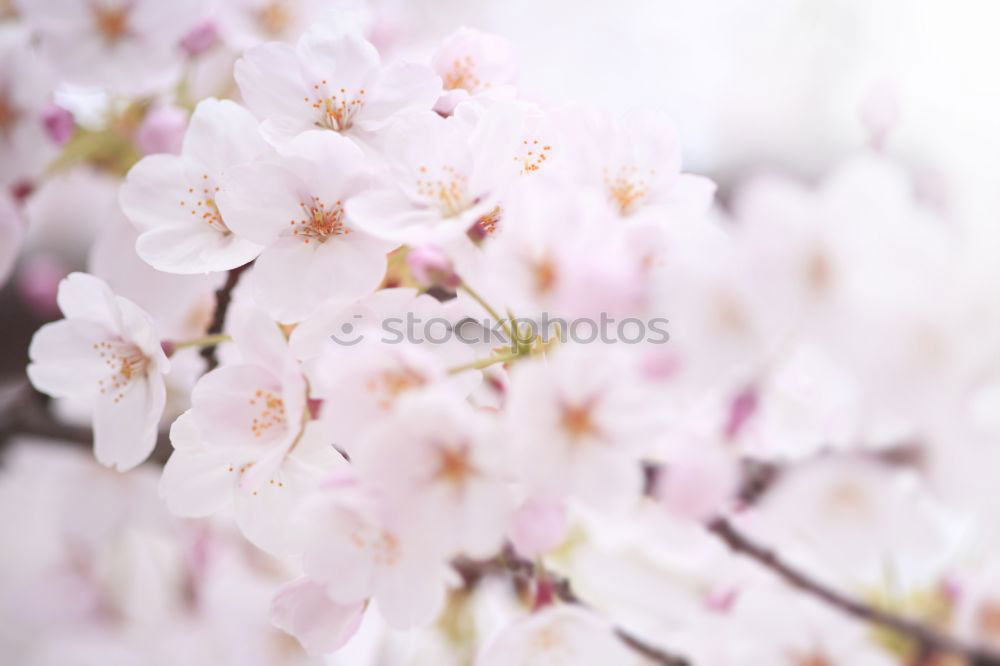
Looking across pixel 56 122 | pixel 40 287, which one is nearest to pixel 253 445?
pixel 56 122

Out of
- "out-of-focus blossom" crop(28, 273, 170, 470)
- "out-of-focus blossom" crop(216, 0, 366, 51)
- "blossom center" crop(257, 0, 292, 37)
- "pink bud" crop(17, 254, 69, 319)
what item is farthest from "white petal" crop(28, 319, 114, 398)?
"pink bud" crop(17, 254, 69, 319)

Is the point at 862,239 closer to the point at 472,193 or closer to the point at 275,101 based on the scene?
the point at 472,193

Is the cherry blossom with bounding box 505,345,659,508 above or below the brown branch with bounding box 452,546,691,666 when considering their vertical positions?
above

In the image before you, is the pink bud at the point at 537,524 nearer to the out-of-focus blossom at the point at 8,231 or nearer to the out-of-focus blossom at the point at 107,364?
the out-of-focus blossom at the point at 107,364

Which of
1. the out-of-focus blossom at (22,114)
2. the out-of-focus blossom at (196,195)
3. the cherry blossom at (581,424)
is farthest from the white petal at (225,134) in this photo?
the out-of-focus blossom at (22,114)

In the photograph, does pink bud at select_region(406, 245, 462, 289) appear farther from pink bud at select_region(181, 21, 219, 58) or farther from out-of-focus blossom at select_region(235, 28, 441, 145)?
pink bud at select_region(181, 21, 219, 58)
